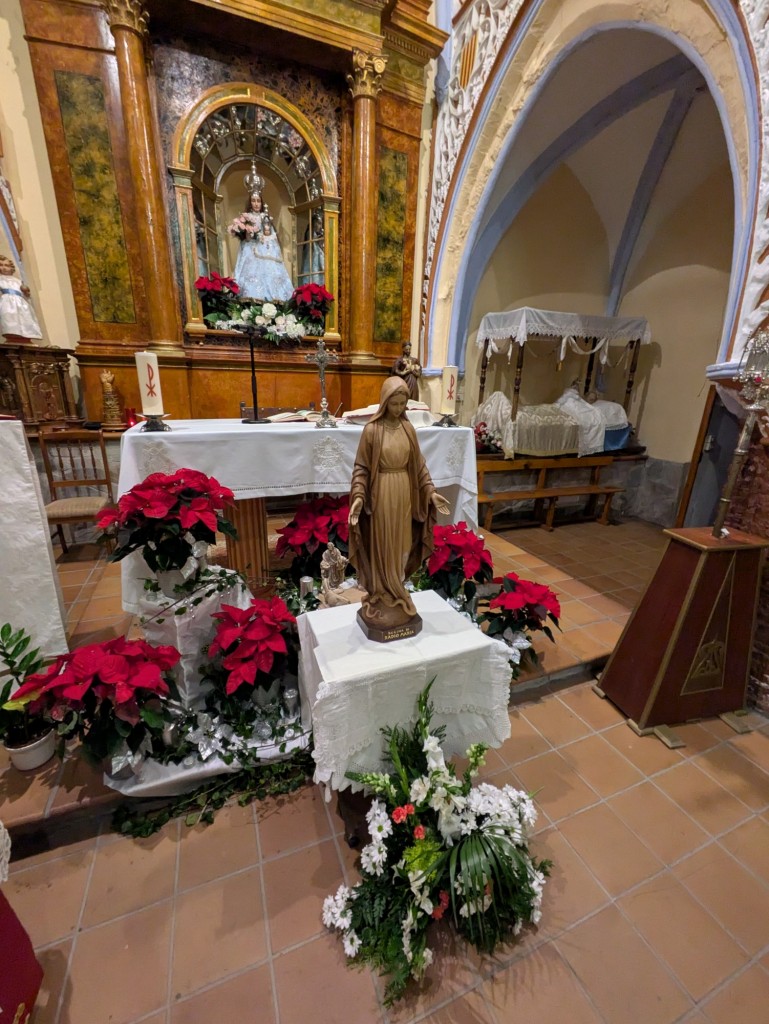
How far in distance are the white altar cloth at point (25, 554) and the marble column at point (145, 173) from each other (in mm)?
2373

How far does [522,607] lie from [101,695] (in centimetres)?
179

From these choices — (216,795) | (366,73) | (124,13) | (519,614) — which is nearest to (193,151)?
(124,13)

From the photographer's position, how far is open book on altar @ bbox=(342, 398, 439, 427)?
2.87m

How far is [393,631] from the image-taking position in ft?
4.78

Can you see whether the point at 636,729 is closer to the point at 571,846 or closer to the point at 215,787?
the point at 571,846

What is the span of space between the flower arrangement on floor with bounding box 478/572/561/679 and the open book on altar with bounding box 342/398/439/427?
1.27 metres

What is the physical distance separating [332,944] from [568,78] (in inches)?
239

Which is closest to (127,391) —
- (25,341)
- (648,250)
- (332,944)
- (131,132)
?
(25,341)

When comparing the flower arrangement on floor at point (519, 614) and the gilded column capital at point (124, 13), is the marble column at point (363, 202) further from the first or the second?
the flower arrangement on floor at point (519, 614)

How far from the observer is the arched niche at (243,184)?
150 inches

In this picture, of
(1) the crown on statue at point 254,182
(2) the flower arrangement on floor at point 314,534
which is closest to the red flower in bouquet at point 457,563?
(2) the flower arrangement on floor at point 314,534

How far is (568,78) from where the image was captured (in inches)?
155

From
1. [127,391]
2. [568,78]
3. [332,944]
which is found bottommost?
[332,944]

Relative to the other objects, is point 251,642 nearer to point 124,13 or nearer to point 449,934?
point 449,934
